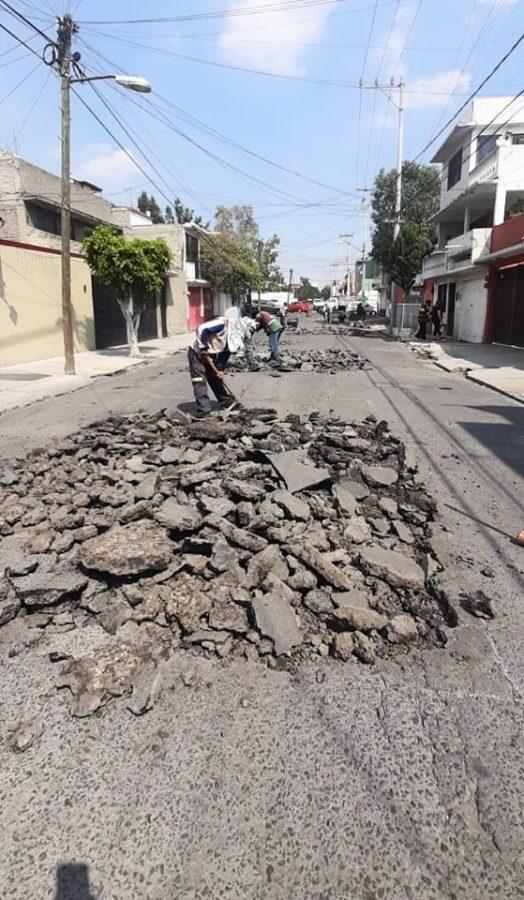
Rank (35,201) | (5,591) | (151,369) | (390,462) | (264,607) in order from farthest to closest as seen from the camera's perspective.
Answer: (35,201) < (151,369) < (390,462) < (5,591) < (264,607)

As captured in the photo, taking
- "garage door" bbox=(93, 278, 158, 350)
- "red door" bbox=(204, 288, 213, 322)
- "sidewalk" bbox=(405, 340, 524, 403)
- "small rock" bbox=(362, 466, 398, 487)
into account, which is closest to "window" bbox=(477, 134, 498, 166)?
"sidewalk" bbox=(405, 340, 524, 403)

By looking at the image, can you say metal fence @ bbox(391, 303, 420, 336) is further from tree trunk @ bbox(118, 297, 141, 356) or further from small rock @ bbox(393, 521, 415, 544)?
small rock @ bbox(393, 521, 415, 544)

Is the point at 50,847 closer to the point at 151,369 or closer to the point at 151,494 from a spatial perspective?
the point at 151,494

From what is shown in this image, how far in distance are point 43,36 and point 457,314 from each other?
21.3 metres

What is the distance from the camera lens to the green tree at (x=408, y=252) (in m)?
30.2

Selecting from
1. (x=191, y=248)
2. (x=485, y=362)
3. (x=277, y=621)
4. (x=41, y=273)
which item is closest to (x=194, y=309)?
(x=191, y=248)

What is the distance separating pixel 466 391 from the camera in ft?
39.4

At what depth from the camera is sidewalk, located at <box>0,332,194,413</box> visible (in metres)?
11.4

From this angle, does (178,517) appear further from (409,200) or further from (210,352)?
(409,200)

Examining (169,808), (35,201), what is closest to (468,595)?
(169,808)

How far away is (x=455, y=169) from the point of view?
31000mm

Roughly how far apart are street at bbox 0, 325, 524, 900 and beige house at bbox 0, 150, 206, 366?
1553 centimetres

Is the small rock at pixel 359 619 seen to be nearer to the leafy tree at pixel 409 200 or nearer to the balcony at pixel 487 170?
the balcony at pixel 487 170

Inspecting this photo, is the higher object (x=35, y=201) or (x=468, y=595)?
(x=35, y=201)
